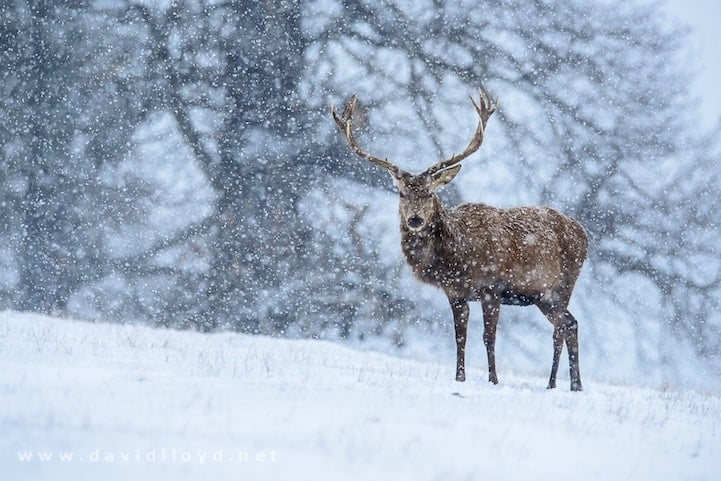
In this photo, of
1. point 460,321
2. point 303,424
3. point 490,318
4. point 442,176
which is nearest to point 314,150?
point 442,176

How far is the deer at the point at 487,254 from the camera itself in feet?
31.0

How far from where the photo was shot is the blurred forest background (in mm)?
17906

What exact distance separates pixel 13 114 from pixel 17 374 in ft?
41.1

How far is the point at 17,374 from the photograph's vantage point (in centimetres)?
691

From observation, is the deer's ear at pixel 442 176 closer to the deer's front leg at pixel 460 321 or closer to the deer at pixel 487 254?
the deer at pixel 487 254

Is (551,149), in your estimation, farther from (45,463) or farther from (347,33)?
(45,463)

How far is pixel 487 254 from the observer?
956 cm

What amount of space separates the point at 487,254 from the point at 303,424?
13.0ft

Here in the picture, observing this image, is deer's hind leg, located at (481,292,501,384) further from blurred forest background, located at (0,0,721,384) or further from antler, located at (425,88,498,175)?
blurred forest background, located at (0,0,721,384)

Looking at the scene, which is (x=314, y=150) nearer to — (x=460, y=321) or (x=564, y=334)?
(x=564, y=334)

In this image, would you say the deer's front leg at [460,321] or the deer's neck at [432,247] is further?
the deer's neck at [432,247]

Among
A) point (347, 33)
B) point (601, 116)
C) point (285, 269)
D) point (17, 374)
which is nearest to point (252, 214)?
point (285, 269)

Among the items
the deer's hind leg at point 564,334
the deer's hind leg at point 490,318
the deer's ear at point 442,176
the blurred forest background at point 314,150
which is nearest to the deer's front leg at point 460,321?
the deer's hind leg at point 490,318

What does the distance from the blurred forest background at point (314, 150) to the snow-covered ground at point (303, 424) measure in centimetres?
869
